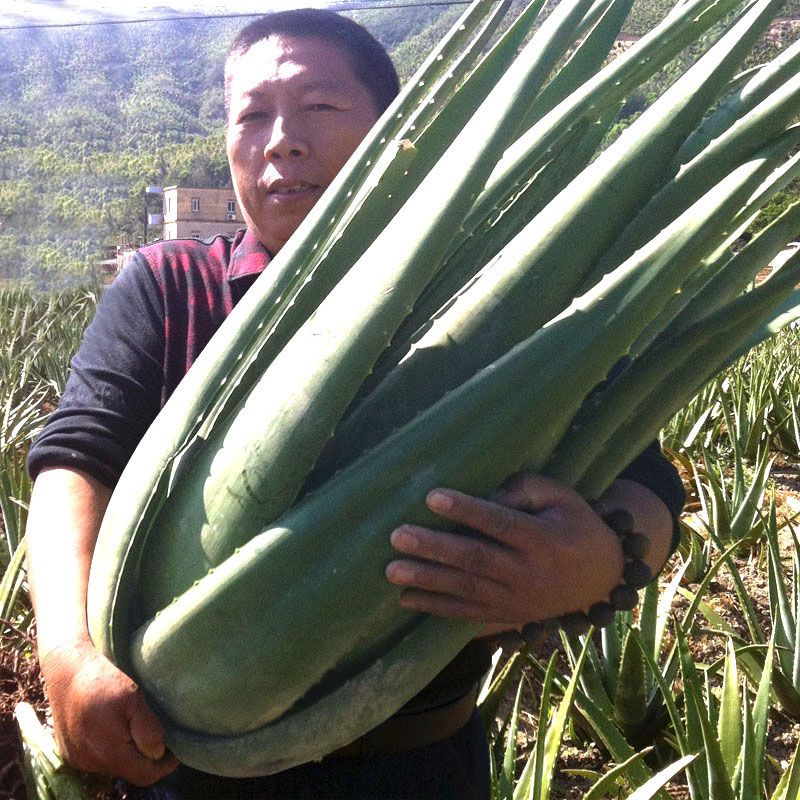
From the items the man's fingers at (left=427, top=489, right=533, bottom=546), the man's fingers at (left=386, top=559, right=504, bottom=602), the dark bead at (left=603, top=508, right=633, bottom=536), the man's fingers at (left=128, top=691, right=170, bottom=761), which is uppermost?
the man's fingers at (left=427, top=489, right=533, bottom=546)

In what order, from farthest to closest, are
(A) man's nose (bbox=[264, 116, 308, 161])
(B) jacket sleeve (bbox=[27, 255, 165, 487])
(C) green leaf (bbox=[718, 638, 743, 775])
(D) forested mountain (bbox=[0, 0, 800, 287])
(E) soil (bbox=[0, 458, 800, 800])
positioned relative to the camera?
(D) forested mountain (bbox=[0, 0, 800, 287]) < (C) green leaf (bbox=[718, 638, 743, 775]) < (A) man's nose (bbox=[264, 116, 308, 161]) < (B) jacket sleeve (bbox=[27, 255, 165, 487]) < (E) soil (bbox=[0, 458, 800, 800])

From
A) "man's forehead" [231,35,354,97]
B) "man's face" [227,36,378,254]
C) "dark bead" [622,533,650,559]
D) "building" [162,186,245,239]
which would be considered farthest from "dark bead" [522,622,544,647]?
"building" [162,186,245,239]

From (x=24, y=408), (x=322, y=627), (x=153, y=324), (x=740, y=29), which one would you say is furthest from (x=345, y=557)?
(x=24, y=408)

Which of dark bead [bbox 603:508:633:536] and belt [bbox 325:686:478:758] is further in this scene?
belt [bbox 325:686:478:758]

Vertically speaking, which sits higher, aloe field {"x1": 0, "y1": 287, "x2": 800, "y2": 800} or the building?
the building

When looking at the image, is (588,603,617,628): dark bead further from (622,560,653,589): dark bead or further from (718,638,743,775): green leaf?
(718,638,743,775): green leaf

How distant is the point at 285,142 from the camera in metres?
1.05

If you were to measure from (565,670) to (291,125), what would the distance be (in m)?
1.77

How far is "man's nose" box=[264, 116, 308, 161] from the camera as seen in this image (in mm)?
1051

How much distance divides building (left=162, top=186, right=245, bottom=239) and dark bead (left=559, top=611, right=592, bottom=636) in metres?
29.9

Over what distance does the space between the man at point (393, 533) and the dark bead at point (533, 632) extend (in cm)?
3

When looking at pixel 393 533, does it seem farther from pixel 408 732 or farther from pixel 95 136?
pixel 95 136

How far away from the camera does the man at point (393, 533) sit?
0.61m

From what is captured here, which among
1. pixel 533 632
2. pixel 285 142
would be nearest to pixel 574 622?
pixel 533 632
